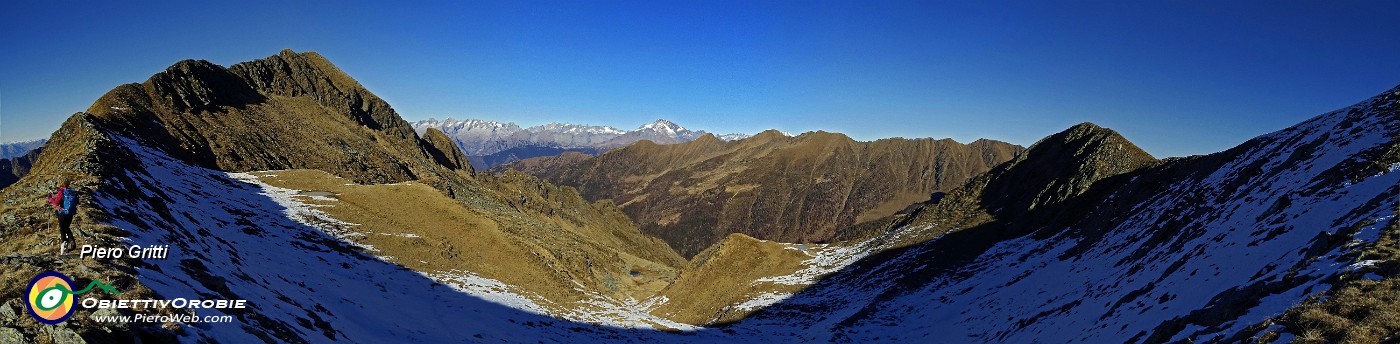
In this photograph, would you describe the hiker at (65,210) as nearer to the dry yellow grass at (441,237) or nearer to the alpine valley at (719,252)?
the alpine valley at (719,252)

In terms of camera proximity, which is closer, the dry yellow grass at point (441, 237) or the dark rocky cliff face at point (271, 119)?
the dry yellow grass at point (441, 237)

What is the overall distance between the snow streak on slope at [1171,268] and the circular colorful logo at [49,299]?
25921 millimetres

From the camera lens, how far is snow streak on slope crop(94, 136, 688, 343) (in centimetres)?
1766

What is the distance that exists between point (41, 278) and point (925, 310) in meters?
46.5

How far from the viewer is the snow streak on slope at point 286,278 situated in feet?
57.9

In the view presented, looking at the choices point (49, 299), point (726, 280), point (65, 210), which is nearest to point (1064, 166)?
point (726, 280)

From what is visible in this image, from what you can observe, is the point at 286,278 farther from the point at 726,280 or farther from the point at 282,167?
the point at 282,167

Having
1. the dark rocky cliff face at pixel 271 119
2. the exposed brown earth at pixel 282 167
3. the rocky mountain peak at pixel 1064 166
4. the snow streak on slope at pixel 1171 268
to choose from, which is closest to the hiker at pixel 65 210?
the exposed brown earth at pixel 282 167

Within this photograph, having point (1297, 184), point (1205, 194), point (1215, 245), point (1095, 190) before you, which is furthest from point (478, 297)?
point (1095, 190)

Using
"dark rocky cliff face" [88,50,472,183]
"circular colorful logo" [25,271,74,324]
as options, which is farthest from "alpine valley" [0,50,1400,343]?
"dark rocky cliff face" [88,50,472,183]

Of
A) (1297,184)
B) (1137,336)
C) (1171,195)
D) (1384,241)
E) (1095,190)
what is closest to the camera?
(1384,241)

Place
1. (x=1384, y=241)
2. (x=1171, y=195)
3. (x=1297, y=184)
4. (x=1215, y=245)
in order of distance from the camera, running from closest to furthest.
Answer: (x=1384, y=241), (x=1215, y=245), (x=1297, y=184), (x=1171, y=195)

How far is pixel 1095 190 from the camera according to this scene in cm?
6056

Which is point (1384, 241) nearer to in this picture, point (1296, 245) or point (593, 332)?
point (1296, 245)
